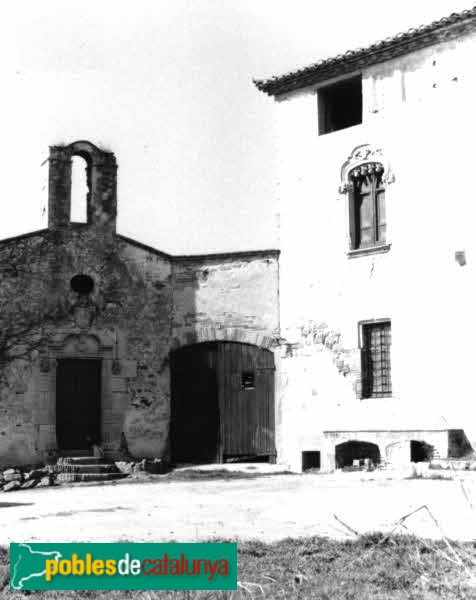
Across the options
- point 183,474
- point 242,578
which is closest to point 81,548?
point 242,578

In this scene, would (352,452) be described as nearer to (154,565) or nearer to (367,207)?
(367,207)

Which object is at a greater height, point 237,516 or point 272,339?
point 272,339

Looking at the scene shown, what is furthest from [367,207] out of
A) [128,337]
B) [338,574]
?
[338,574]

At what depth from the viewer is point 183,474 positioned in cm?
1825

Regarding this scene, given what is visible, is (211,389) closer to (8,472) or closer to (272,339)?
(272,339)

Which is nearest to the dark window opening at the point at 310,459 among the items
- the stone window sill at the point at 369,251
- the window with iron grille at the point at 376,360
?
the window with iron grille at the point at 376,360

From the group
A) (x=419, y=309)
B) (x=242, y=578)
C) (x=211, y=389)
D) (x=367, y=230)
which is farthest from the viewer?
(x=211, y=389)

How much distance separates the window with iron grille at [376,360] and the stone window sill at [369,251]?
1.34 metres

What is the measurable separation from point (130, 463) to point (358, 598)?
1286cm

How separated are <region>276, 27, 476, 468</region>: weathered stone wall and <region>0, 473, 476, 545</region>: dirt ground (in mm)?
2316

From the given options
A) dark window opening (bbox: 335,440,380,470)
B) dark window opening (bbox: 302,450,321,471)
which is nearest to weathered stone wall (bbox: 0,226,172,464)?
dark window opening (bbox: 302,450,321,471)

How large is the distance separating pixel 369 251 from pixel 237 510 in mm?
8220

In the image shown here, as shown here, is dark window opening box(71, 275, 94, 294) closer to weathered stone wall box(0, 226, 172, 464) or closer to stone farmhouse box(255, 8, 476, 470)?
weathered stone wall box(0, 226, 172, 464)

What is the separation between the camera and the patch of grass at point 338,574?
20.9 ft
